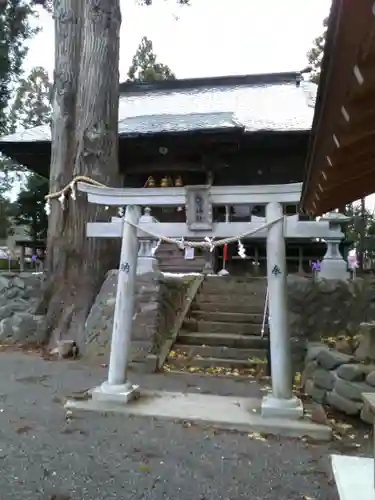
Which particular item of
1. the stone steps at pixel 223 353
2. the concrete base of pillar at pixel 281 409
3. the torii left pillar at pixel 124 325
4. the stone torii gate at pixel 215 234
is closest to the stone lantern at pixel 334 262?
the stone steps at pixel 223 353

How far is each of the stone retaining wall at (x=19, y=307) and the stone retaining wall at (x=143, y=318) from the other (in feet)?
4.34

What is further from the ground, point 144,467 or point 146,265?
point 146,265

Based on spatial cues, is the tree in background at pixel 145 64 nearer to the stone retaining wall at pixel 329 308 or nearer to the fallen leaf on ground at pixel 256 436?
the stone retaining wall at pixel 329 308

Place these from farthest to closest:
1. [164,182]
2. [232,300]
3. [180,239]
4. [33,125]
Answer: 1. [33,125]
2. [164,182]
3. [232,300]
4. [180,239]

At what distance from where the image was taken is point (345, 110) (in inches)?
59.4

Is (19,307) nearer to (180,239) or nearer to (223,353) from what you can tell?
(180,239)

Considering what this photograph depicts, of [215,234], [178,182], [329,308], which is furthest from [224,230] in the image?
[178,182]

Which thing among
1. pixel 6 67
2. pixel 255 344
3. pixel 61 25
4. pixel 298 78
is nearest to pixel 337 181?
pixel 255 344

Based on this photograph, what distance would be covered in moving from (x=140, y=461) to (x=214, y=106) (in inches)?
457

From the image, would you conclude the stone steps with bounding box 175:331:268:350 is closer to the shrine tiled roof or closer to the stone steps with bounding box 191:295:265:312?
the stone steps with bounding box 191:295:265:312

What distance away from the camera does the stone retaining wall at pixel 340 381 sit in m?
4.31

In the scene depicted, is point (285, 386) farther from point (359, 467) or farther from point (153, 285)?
point (153, 285)

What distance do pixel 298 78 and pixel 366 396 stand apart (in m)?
14.5

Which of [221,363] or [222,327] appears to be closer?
[221,363]
